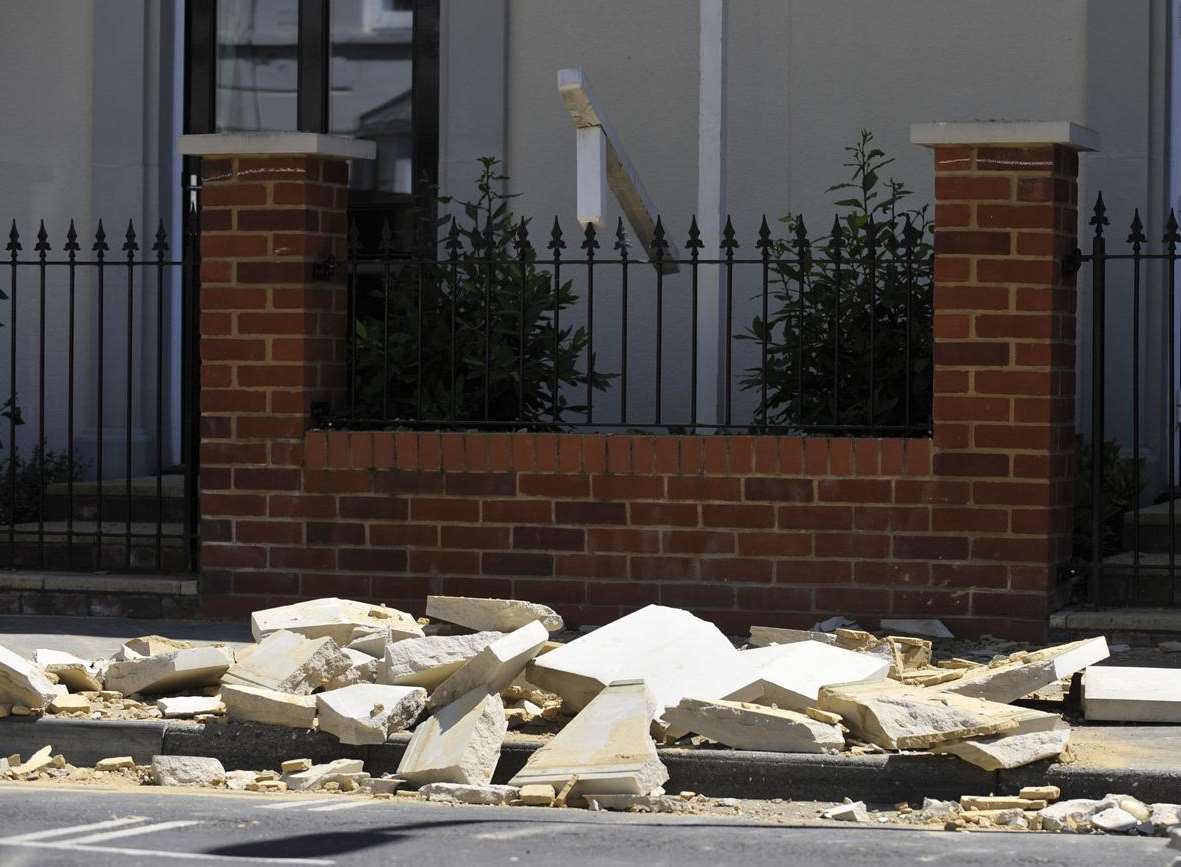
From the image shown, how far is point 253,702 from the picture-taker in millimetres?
6383

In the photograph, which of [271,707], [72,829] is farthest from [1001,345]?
[72,829]

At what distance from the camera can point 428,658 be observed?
6449 millimetres

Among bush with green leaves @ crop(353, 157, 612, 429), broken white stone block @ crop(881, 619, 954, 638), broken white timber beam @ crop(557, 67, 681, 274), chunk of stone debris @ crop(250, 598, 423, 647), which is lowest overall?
broken white stone block @ crop(881, 619, 954, 638)

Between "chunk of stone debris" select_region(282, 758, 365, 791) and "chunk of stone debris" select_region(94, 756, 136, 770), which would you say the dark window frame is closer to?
"chunk of stone debris" select_region(94, 756, 136, 770)

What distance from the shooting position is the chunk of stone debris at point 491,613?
7168mm

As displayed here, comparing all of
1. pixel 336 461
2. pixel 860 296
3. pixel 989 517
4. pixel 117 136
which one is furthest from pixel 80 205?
pixel 989 517

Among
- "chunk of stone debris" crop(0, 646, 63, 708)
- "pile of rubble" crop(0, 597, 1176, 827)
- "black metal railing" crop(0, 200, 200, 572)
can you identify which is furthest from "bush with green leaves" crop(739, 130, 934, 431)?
"black metal railing" crop(0, 200, 200, 572)

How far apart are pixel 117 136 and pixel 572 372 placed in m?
3.51

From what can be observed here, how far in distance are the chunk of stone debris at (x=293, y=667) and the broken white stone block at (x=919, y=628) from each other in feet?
7.50

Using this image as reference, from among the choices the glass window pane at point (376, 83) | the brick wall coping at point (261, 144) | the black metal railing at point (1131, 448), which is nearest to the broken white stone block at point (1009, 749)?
the black metal railing at point (1131, 448)

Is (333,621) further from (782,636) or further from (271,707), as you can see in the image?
(782,636)

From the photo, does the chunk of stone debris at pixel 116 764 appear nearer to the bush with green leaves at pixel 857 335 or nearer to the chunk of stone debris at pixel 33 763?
the chunk of stone debris at pixel 33 763

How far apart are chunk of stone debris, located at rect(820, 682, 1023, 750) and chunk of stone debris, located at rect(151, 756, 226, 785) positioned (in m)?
1.94

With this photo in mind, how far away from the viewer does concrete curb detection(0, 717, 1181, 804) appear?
575 centimetres
